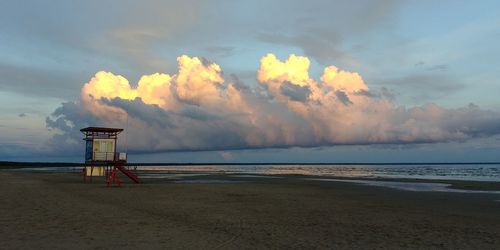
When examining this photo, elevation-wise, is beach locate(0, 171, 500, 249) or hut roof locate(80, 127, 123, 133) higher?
hut roof locate(80, 127, 123, 133)

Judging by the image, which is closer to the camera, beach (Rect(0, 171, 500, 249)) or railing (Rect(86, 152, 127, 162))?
beach (Rect(0, 171, 500, 249))

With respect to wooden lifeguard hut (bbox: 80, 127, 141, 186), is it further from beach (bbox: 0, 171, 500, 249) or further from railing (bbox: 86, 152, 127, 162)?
beach (bbox: 0, 171, 500, 249)

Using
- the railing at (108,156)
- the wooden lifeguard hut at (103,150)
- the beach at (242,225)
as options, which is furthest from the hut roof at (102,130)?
the beach at (242,225)

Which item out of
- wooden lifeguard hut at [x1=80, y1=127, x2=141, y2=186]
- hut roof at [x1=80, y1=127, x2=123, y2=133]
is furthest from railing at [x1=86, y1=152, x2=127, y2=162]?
hut roof at [x1=80, y1=127, x2=123, y2=133]

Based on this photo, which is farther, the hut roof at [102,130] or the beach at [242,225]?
the hut roof at [102,130]

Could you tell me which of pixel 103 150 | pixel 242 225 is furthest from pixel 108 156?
pixel 242 225

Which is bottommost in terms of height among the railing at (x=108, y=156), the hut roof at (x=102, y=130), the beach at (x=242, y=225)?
the beach at (x=242, y=225)

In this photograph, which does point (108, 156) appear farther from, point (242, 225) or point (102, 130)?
point (242, 225)

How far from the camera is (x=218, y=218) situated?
19219mm

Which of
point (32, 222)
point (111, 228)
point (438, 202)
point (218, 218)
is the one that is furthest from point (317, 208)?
point (32, 222)

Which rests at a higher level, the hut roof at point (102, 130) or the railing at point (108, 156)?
the hut roof at point (102, 130)

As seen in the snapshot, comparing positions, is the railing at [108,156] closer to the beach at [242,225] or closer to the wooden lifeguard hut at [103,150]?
the wooden lifeguard hut at [103,150]

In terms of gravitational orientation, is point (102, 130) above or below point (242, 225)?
above

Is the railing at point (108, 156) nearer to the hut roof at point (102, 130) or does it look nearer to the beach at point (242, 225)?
the hut roof at point (102, 130)
